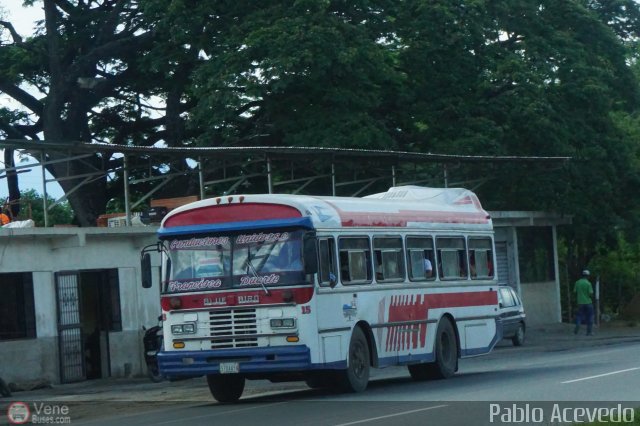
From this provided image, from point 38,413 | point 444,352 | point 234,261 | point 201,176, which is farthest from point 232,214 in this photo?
point 201,176

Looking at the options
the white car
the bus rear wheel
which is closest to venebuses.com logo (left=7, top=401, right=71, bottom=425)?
the bus rear wheel

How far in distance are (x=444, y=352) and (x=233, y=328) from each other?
522 cm

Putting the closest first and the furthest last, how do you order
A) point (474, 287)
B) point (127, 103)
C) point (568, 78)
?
point (474, 287) < point (568, 78) < point (127, 103)

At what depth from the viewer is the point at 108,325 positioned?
27344 millimetres

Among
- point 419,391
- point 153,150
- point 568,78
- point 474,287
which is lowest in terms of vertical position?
point 419,391

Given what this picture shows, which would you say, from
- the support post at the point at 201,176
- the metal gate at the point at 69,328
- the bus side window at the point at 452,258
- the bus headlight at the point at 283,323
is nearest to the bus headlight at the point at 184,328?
the bus headlight at the point at 283,323

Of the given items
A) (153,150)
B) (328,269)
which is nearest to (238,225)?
(328,269)

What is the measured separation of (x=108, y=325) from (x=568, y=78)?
61.8 ft

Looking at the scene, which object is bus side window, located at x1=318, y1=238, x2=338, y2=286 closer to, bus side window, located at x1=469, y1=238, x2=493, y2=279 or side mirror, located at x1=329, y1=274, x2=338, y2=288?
side mirror, located at x1=329, y1=274, x2=338, y2=288

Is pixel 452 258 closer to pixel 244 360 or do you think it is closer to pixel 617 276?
pixel 244 360

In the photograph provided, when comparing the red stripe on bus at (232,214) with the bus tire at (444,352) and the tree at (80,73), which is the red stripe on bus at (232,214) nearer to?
the bus tire at (444,352)

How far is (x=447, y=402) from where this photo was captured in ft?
52.7

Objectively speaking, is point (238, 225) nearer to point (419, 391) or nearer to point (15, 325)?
point (419, 391)

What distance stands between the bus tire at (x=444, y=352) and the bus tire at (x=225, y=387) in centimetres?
392
